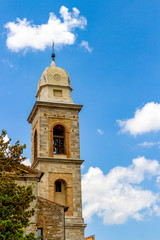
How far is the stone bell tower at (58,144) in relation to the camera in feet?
105

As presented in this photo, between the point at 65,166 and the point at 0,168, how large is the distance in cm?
1505

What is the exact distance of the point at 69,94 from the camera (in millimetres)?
36875

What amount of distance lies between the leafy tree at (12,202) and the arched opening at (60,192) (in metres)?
13.8

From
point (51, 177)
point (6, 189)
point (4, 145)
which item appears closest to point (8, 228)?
point (6, 189)

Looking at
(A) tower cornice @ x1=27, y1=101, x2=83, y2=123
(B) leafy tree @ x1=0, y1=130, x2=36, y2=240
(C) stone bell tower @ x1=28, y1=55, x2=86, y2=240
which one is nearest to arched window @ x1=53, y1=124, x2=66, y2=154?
(C) stone bell tower @ x1=28, y1=55, x2=86, y2=240

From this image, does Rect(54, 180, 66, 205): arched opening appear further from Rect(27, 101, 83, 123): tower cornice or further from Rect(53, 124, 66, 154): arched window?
Rect(27, 101, 83, 123): tower cornice

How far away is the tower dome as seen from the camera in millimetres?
36281

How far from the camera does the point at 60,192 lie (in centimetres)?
3300

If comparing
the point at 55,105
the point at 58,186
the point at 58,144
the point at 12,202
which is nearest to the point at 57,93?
the point at 55,105

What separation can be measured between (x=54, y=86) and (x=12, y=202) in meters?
19.7

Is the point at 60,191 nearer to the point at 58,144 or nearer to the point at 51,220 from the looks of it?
the point at 58,144

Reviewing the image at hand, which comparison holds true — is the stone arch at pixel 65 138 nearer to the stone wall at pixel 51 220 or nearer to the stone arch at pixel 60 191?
the stone arch at pixel 60 191

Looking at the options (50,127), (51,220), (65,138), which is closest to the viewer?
(51,220)

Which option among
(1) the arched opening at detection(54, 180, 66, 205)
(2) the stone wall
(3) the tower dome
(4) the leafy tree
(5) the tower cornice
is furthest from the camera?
(3) the tower dome
